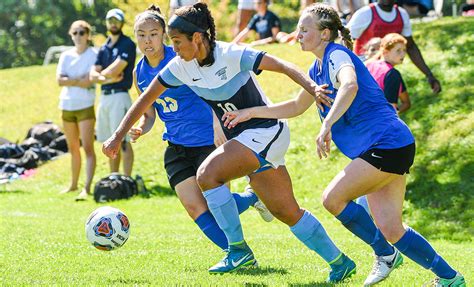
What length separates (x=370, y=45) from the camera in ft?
35.1

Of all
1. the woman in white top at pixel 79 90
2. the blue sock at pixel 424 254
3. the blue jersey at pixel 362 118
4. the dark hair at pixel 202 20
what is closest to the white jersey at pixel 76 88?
the woman in white top at pixel 79 90

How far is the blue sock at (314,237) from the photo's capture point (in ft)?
23.0

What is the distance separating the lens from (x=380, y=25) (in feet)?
38.0

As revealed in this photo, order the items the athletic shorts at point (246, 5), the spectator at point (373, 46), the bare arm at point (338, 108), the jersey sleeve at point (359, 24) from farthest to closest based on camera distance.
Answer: the athletic shorts at point (246, 5)
the jersey sleeve at point (359, 24)
the spectator at point (373, 46)
the bare arm at point (338, 108)

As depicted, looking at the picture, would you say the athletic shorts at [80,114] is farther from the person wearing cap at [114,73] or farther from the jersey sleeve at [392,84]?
the jersey sleeve at [392,84]

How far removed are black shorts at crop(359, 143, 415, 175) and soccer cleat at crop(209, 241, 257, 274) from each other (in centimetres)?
144

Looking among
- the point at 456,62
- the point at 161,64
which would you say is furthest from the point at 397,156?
the point at 456,62

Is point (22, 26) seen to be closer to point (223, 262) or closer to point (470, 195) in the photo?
point (470, 195)

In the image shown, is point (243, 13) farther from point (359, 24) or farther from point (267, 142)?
point (267, 142)

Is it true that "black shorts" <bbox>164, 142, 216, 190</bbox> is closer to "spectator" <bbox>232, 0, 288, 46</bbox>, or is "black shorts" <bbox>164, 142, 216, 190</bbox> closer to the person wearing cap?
the person wearing cap

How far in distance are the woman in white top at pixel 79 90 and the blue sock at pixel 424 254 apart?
881cm

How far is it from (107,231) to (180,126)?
1111 millimetres

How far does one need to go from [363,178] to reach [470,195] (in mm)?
6327

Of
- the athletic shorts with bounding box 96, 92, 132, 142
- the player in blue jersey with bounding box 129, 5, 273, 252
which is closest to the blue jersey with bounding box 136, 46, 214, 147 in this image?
the player in blue jersey with bounding box 129, 5, 273, 252
